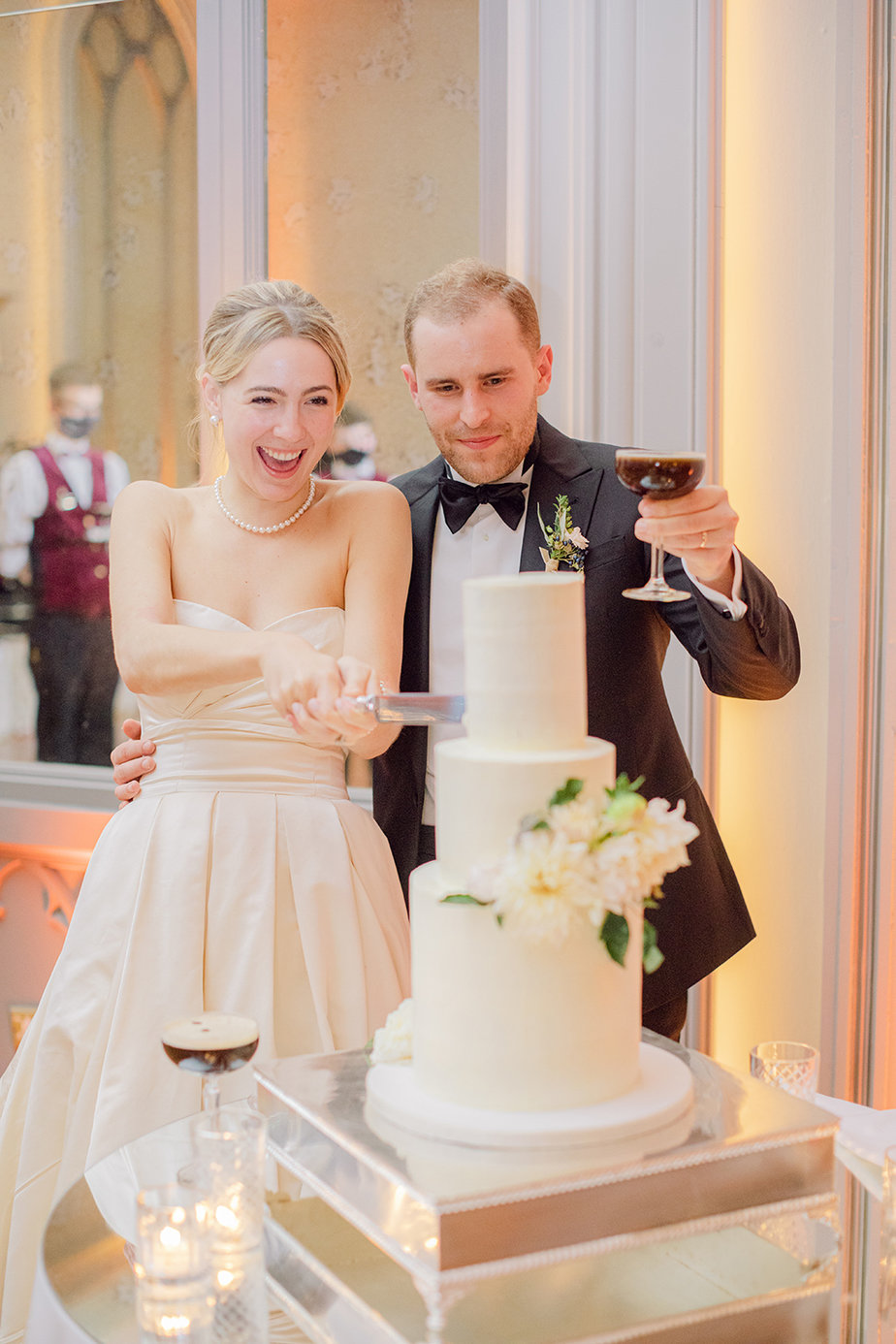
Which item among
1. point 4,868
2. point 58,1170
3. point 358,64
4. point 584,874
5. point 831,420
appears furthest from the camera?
point 4,868

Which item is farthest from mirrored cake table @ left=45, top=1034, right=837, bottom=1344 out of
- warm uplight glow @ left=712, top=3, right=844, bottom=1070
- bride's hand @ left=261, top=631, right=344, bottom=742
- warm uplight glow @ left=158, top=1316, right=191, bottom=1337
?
warm uplight glow @ left=712, top=3, right=844, bottom=1070

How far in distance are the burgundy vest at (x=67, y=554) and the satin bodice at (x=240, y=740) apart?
195 cm

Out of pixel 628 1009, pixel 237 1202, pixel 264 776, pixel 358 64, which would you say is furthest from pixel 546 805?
pixel 358 64

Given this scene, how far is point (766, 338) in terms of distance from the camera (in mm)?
2998

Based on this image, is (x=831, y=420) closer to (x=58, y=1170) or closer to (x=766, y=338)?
(x=766, y=338)

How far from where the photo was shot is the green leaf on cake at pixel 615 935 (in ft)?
3.76

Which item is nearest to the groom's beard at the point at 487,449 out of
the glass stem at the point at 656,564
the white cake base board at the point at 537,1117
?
the glass stem at the point at 656,564

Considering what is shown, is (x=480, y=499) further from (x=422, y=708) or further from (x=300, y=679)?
(x=422, y=708)

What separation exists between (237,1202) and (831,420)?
2.23 m

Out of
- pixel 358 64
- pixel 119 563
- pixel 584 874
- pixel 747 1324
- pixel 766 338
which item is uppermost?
pixel 358 64

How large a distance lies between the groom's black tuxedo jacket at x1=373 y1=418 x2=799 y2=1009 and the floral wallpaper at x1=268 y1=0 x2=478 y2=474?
1.22 meters

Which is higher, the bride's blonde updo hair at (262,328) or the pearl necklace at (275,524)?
the bride's blonde updo hair at (262,328)

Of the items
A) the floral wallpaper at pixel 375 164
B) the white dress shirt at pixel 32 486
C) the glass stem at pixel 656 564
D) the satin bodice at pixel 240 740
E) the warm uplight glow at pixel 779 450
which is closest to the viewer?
the glass stem at pixel 656 564

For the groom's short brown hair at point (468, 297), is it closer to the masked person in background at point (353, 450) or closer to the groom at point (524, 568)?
the groom at point (524, 568)
